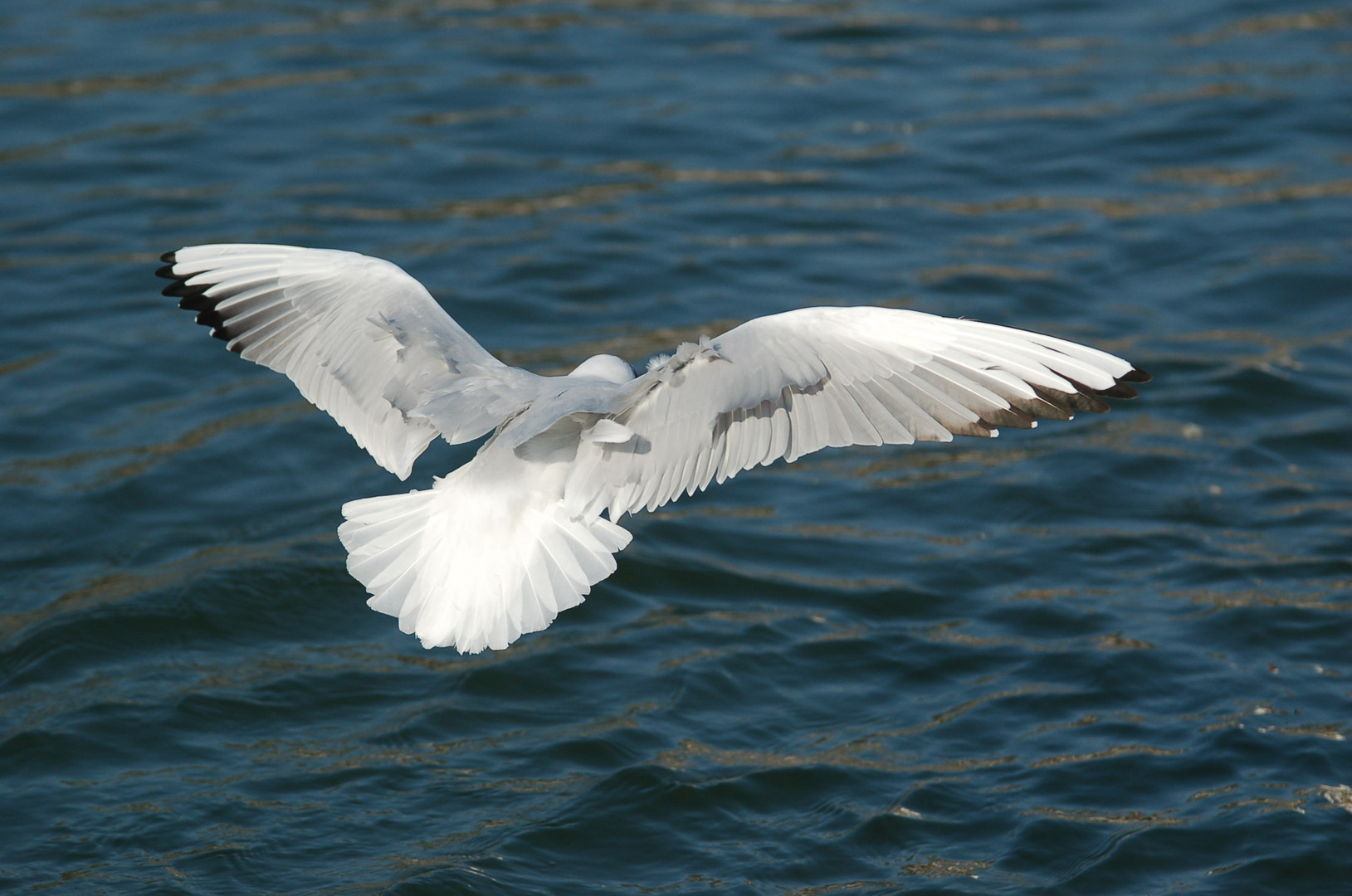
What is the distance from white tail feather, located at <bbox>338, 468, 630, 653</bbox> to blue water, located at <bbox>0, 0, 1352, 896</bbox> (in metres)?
1.08

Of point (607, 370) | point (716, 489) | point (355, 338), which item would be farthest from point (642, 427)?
point (716, 489)

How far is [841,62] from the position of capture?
12.1 metres

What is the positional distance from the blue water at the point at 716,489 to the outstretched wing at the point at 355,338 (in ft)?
4.55

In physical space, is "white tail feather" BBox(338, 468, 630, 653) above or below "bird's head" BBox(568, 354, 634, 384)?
below

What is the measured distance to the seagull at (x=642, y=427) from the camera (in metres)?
5.04

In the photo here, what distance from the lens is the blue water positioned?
19.5 ft

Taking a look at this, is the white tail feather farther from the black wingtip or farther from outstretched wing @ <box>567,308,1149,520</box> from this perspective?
the black wingtip

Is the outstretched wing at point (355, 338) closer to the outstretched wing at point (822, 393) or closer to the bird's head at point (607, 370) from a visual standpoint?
the bird's head at point (607, 370)

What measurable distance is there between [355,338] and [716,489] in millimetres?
2729

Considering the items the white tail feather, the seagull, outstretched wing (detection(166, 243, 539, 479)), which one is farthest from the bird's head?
the white tail feather

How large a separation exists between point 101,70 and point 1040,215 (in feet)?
20.8

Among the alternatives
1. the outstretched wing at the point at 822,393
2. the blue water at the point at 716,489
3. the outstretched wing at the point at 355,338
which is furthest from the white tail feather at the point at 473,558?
the blue water at the point at 716,489

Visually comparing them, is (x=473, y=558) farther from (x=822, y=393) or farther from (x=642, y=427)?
(x=822, y=393)

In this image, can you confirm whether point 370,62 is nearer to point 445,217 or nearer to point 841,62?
point 445,217
